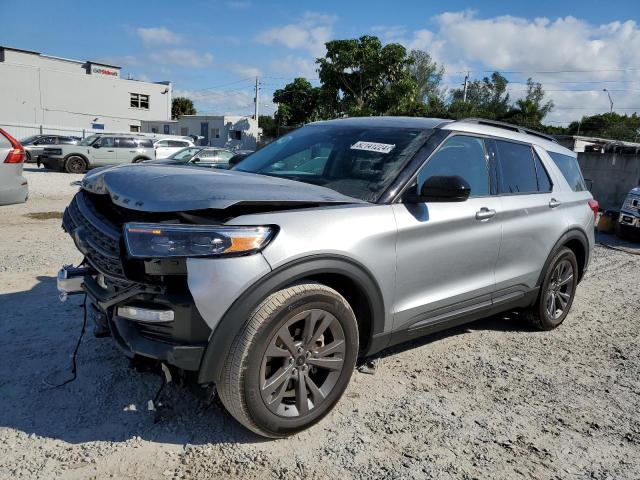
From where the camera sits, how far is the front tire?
2.53 meters

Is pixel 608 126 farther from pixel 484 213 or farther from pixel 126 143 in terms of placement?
pixel 484 213

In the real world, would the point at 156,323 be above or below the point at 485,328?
above

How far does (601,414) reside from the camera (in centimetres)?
337

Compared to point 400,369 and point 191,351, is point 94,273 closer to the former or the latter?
point 191,351

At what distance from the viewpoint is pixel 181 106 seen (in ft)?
243

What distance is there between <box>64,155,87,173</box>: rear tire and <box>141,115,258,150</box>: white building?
73.0 ft

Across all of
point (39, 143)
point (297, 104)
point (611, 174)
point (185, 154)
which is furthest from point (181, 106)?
point (611, 174)

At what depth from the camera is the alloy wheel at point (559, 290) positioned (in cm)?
477

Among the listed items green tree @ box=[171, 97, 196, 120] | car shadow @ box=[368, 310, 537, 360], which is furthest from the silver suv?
green tree @ box=[171, 97, 196, 120]

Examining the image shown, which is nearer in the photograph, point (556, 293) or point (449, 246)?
point (449, 246)

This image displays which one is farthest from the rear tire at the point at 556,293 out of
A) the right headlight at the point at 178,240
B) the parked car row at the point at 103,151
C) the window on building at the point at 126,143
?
the window on building at the point at 126,143

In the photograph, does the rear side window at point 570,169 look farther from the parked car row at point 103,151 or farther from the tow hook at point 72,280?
the parked car row at point 103,151

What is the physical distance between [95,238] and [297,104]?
3111 cm

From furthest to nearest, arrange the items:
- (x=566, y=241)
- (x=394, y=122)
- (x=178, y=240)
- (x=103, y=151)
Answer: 1. (x=103, y=151)
2. (x=566, y=241)
3. (x=394, y=122)
4. (x=178, y=240)
